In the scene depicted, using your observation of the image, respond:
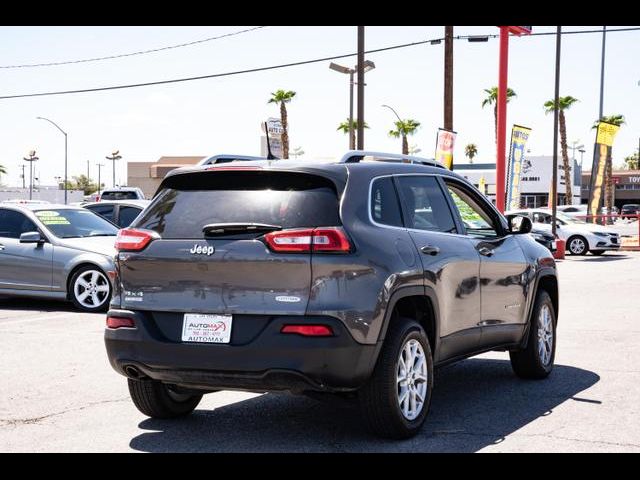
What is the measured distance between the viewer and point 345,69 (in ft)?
104

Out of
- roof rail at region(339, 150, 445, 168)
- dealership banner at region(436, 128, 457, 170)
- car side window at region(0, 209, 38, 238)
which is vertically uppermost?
dealership banner at region(436, 128, 457, 170)

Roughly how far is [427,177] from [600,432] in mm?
2180

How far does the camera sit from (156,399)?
6480 mm

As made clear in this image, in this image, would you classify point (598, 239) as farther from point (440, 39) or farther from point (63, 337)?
point (63, 337)

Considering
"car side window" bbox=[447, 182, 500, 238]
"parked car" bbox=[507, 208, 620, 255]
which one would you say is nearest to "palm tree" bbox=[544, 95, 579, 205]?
"parked car" bbox=[507, 208, 620, 255]

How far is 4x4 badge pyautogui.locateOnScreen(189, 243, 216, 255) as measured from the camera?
5707mm

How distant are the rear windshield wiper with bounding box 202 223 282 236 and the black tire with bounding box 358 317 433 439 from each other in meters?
1.00

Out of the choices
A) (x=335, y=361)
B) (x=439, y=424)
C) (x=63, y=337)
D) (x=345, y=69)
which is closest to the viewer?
(x=335, y=361)

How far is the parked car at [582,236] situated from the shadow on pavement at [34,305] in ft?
58.5

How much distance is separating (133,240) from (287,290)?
1.16 metres

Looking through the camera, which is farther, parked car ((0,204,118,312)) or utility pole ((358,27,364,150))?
utility pole ((358,27,364,150))

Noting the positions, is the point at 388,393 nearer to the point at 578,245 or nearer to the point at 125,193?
the point at 578,245

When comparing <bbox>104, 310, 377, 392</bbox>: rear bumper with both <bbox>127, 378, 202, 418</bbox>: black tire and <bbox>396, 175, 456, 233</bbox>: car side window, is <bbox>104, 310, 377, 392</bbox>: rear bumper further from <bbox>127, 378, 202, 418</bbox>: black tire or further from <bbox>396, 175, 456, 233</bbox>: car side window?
<bbox>396, 175, 456, 233</bbox>: car side window
